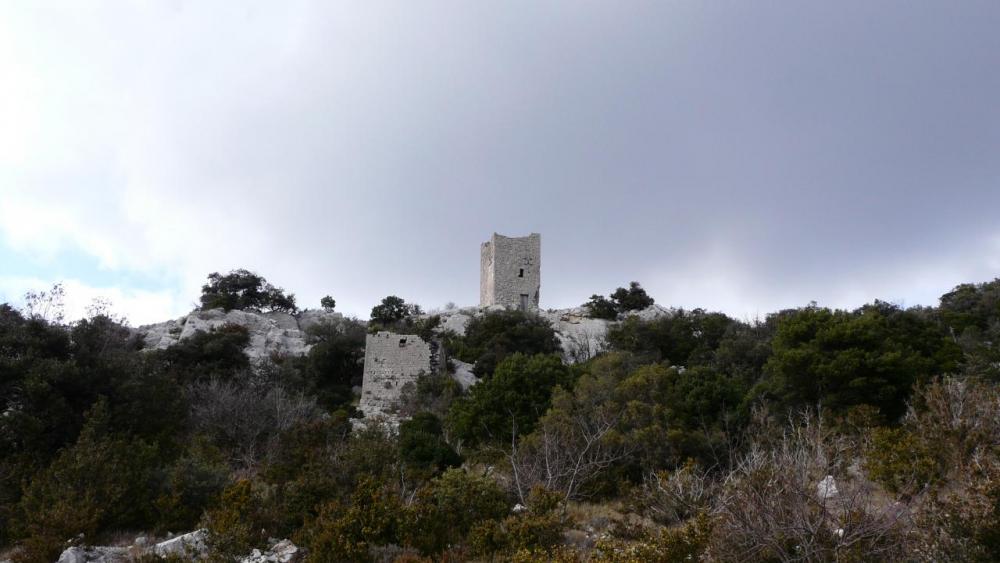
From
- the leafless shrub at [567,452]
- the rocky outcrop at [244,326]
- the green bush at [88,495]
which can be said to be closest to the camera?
the green bush at [88,495]

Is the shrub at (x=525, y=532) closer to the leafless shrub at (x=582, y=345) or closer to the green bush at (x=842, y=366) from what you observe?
the green bush at (x=842, y=366)

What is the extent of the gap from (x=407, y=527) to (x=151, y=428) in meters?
8.45

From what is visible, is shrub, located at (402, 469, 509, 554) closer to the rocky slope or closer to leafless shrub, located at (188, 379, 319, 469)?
leafless shrub, located at (188, 379, 319, 469)

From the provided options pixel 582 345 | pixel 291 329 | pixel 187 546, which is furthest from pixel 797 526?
pixel 291 329

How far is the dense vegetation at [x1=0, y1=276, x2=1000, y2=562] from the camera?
5.78 meters

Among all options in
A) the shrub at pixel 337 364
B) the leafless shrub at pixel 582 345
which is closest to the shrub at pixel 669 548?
the shrub at pixel 337 364

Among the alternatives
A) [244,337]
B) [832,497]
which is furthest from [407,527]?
[244,337]

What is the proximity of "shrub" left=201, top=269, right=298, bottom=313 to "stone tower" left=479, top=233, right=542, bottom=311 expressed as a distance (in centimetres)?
1293

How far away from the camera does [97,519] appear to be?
8.43 meters

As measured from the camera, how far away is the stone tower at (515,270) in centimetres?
3597

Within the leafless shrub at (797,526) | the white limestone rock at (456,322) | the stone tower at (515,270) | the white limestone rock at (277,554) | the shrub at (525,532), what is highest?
the stone tower at (515,270)

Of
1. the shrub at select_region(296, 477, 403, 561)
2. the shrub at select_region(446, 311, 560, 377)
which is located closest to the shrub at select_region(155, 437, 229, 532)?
the shrub at select_region(296, 477, 403, 561)

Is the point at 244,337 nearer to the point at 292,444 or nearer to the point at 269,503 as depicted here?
the point at 292,444

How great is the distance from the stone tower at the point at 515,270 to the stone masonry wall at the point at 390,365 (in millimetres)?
13211
